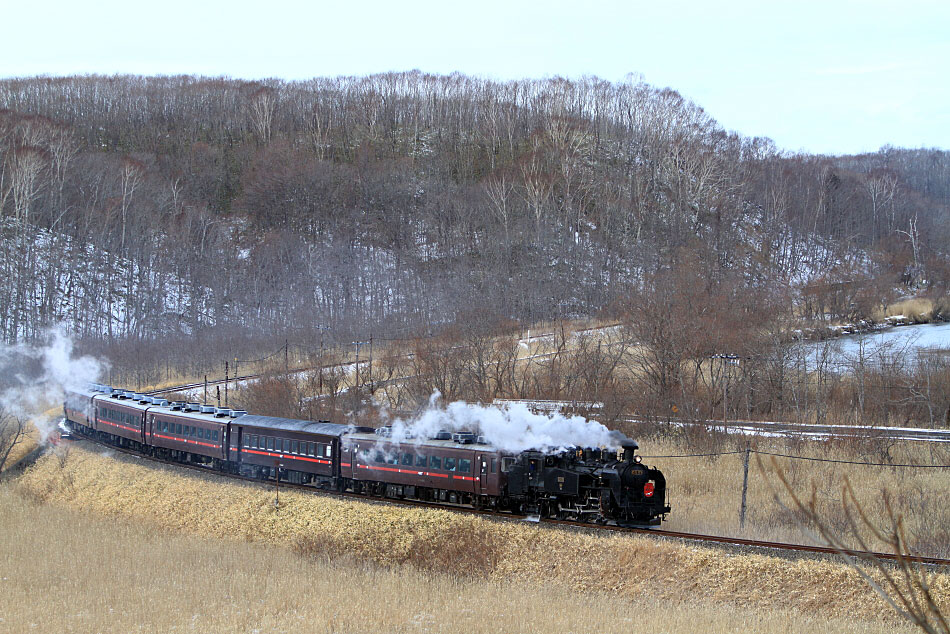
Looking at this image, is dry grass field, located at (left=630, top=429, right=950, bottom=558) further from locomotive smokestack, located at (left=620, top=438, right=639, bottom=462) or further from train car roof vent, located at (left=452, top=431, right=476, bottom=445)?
train car roof vent, located at (left=452, top=431, right=476, bottom=445)

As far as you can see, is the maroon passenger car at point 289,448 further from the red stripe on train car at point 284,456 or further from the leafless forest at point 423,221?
the leafless forest at point 423,221

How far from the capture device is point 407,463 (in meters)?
26.5

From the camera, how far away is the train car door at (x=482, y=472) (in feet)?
79.9

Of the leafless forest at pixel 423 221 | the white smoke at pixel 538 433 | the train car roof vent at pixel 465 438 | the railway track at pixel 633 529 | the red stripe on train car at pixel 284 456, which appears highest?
the leafless forest at pixel 423 221

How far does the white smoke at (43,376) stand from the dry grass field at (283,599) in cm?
2257

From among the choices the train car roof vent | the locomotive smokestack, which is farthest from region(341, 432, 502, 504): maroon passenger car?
the locomotive smokestack

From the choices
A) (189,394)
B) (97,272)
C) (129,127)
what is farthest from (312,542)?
(129,127)

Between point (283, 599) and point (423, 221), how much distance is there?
71705 mm

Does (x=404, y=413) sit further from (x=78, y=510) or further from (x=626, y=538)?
(x=626, y=538)

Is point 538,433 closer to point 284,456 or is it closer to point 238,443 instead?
point 284,456

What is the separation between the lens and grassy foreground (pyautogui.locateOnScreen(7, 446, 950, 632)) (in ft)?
63.5

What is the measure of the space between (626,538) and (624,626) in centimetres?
405

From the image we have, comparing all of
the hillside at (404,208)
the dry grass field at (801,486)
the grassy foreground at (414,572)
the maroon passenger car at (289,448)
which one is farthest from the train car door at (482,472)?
the hillside at (404,208)

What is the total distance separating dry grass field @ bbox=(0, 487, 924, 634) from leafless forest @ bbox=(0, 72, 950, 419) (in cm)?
2269
